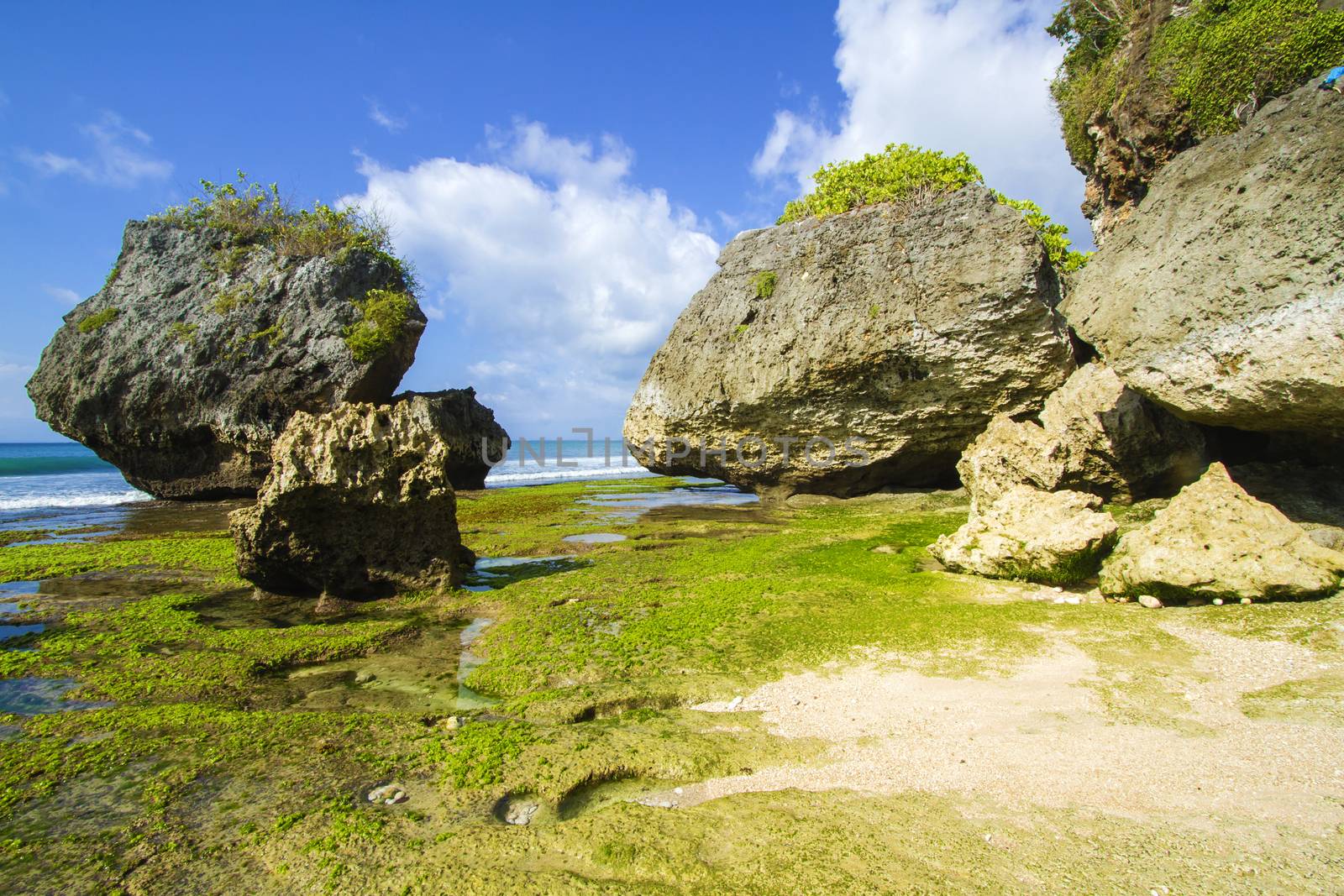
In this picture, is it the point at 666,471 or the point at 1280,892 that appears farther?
the point at 666,471

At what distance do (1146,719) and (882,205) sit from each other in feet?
49.6

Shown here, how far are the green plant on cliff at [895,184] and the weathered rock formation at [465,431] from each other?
16529mm

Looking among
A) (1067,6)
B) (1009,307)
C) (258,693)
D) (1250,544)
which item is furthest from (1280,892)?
(1067,6)

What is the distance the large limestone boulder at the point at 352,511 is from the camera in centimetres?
908

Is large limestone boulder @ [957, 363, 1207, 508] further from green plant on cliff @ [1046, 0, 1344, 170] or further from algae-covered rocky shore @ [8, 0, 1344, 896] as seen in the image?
green plant on cliff @ [1046, 0, 1344, 170]

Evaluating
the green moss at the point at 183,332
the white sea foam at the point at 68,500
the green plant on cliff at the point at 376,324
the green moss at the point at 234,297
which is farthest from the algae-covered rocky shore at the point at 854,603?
the green moss at the point at 234,297

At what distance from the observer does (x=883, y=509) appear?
1628 cm

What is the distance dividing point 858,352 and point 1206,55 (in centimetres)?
791

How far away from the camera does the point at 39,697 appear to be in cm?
561

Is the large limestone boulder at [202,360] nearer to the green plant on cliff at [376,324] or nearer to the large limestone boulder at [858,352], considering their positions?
the green plant on cliff at [376,324]

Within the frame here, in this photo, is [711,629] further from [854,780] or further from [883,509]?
[883,509]

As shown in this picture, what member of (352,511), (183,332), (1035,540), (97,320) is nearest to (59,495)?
(97,320)

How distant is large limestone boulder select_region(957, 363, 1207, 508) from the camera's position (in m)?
11.6

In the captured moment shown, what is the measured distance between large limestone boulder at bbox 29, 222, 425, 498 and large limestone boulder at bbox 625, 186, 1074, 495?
13450mm
